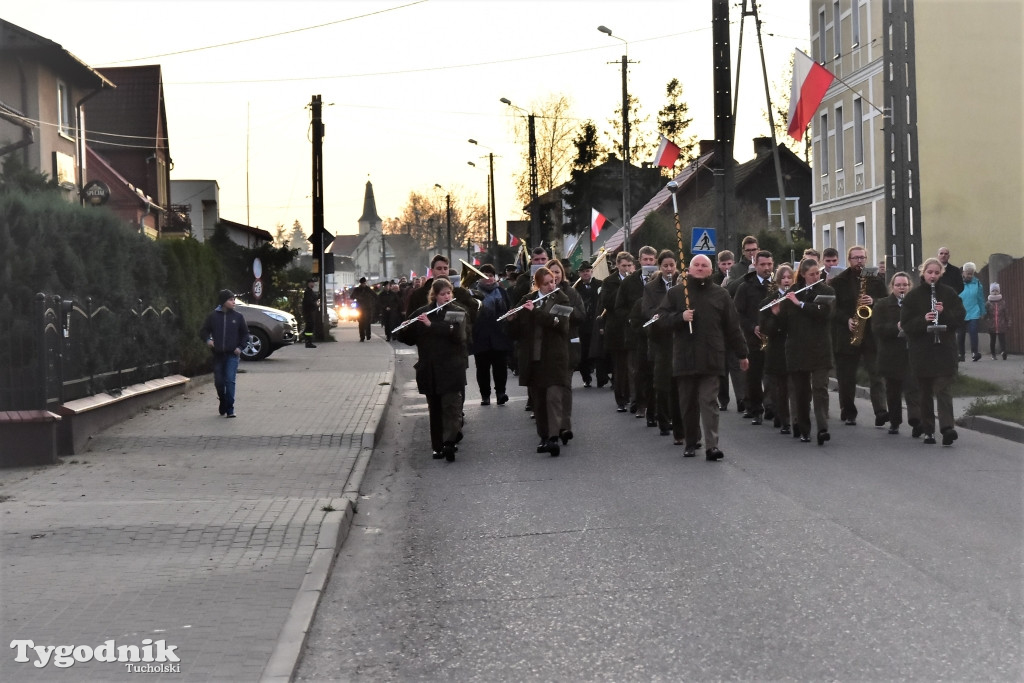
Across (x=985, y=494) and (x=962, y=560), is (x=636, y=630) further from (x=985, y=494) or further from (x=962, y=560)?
(x=985, y=494)

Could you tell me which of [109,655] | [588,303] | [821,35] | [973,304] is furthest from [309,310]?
[109,655]

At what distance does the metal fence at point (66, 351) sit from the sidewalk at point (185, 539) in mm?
633

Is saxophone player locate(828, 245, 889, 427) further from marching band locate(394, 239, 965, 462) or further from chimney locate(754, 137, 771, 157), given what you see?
chimney locate(754, 137, 771, 157)

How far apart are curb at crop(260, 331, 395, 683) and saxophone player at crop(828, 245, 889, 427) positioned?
525 cm

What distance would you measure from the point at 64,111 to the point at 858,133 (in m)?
22.2

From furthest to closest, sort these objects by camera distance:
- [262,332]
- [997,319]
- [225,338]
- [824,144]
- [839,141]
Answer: [824,144]
[839,141]
[262,332]
[997,319]
[225,338]

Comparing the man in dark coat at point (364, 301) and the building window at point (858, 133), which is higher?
the building window at point (858, 133)

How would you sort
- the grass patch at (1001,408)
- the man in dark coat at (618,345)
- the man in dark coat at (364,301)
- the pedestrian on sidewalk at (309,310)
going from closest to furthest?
the grass patch at (1001,408)
the man in dark coat at (618,345)
the pedestrian on sidewalk at (309,310)
the man in dark coat at (364,301)

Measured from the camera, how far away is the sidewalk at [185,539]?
5945 millimetres

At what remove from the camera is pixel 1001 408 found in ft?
46.5

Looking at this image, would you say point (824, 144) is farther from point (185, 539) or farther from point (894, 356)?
point (185, 539)

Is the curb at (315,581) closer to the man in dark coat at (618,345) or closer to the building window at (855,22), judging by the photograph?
the man in dark coat at (618,345)

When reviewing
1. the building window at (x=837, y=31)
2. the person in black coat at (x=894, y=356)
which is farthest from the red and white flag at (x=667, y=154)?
the person in black coat at (x=894, y=356)

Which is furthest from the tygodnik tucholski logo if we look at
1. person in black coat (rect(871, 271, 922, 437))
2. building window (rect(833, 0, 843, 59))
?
building window (rect(833, 0, 843, 59))
